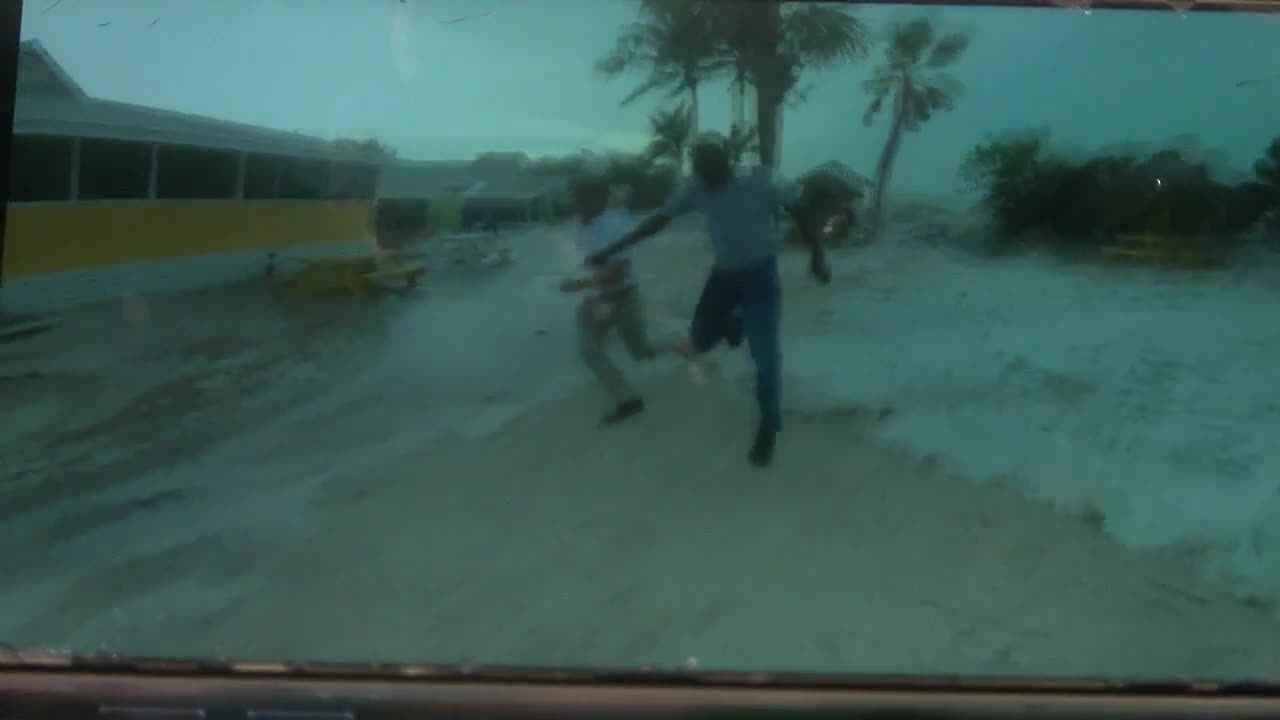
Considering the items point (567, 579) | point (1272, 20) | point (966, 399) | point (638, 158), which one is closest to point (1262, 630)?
point (966, 399)

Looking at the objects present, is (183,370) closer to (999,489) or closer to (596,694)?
(596,694)

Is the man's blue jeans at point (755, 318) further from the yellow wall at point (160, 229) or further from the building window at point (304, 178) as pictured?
the building window at point (304, 178)

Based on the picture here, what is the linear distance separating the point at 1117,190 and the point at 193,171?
219cm

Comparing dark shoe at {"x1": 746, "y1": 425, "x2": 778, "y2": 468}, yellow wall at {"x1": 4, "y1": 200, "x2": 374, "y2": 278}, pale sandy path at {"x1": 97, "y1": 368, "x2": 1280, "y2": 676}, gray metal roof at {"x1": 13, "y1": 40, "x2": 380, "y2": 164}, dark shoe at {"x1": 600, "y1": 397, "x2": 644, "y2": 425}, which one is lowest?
pale sandy path at {"x1": 97, "y1": 368, "x2": 1280, "y2": 676}

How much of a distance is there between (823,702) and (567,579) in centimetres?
63

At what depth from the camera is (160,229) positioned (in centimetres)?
248

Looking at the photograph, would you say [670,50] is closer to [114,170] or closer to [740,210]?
[740,210]

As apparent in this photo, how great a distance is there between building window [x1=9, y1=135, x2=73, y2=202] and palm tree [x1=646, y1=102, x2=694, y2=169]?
1.41 meters

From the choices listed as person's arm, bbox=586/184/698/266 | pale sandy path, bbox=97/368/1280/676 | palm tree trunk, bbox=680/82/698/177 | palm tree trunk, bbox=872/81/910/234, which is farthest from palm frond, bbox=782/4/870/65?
pale sandy path, bbox=97/368/1280/676

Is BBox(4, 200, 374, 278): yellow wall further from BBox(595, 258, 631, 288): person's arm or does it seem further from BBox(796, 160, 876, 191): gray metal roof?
BBox(796, 160, 876, 191): gray metal roof

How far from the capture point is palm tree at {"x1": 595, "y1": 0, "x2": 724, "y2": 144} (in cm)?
226

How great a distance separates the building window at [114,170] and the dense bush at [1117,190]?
1964 millimetres

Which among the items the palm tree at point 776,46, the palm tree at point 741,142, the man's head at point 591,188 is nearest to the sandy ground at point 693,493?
the man's head at point 591,188

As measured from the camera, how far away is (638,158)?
7.46 feet
